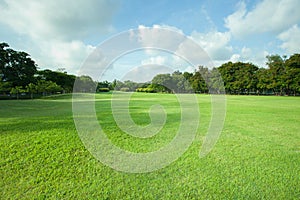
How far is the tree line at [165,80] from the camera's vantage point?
95.6 feet

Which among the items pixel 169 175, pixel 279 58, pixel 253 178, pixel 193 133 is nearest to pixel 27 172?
pixel 169 175

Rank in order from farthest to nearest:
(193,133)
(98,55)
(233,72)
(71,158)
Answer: (233,72) → (193,133) → (98,55) → (71,158)

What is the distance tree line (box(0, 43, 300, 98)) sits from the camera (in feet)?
95.6

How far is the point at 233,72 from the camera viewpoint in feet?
186

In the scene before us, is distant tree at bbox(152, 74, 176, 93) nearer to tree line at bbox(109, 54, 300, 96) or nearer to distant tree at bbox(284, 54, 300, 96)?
tree line at bbox(109, 54, 300, 96)

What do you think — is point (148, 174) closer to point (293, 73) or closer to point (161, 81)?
point (161, 81)

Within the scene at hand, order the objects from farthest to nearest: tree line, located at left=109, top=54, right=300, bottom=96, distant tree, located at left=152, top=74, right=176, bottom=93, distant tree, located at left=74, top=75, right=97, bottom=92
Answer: tree line, located at left=109, top=54, right=300, bottom=96
distant tree, located at left=152, top=74, right=176, bottom=93
distant tree, located at left=74, top=75, right=97, bottom=92

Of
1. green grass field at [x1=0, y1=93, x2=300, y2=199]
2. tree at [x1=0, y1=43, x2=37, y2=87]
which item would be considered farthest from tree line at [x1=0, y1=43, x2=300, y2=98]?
green grass field at [x1=0, y1=93, x2=300, y2=199]

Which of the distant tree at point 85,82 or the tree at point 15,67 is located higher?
the tree at point 15,67

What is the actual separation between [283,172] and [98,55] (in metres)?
5.48

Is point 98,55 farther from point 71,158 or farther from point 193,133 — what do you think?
point 193,133

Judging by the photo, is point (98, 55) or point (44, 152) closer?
point (44, 152)

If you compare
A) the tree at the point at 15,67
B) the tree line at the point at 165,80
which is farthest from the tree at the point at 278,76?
the tree at the point at 15,67

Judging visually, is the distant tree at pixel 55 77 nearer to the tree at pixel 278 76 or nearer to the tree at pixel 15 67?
the tree at pixel 15 67
